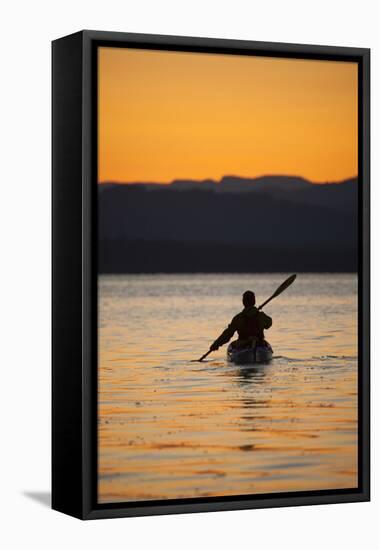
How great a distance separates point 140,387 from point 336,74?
8.68 feet

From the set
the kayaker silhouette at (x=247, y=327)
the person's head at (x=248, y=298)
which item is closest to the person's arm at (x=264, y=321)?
the kayaker silhouette at (x=247, y=327)

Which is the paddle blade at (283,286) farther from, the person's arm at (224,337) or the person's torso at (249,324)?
the person's arm at (224,337)

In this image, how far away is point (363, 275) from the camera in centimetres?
1253

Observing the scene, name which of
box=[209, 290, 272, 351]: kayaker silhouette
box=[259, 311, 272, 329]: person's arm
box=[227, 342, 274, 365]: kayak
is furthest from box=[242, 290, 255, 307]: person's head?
box=[227, 342, 274, 365]: kayak

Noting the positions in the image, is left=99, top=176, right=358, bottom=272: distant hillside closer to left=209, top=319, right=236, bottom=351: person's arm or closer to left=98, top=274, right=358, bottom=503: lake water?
left=98, top=274, right=358, bottom=503: lake water

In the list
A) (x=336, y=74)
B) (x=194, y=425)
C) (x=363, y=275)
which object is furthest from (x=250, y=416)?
(x=336, y=74)

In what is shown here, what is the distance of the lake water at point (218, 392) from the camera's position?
1160 centimetres

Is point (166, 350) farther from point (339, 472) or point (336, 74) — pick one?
point (336, 74)

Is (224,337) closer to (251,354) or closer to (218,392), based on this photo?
(251,354)

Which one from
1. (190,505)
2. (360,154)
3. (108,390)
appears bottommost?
(190,505)

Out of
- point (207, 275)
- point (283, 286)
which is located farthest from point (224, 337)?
point (283, 286)

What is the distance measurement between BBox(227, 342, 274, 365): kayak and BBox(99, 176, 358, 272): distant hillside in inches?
21.3

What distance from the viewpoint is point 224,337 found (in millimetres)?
12078

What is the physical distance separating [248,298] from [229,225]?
1.69ft
